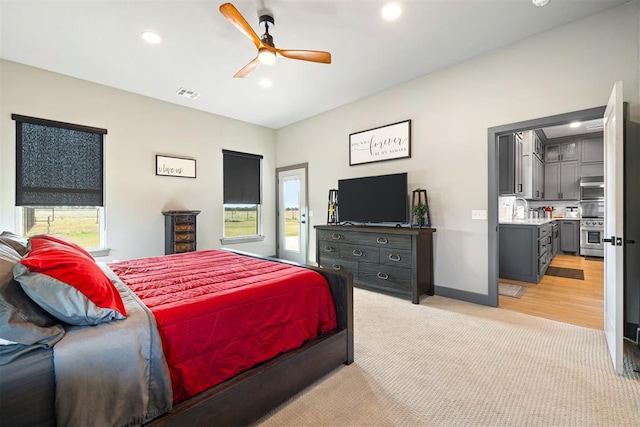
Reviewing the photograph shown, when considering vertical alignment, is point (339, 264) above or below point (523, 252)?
below

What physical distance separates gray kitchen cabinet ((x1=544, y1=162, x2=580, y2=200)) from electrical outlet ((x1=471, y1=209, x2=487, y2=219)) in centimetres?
536

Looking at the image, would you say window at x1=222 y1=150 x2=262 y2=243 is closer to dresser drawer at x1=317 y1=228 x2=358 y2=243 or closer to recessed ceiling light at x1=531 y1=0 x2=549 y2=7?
dresser drawer at x1=317 y1=228 x2=358 y2=243

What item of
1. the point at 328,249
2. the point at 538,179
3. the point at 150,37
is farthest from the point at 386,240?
the point at 538,179

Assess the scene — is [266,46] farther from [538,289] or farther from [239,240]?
[538,289]

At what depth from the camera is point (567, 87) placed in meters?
2.84

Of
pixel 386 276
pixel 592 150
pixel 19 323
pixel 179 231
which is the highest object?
pixel 592 150

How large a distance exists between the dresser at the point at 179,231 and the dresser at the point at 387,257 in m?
2.30

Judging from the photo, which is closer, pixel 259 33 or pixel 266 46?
pixel 266 46

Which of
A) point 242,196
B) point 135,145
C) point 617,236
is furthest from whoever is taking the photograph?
point 242,196

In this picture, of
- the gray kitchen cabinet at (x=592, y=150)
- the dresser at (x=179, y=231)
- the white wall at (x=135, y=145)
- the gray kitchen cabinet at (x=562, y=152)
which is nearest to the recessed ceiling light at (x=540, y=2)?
the white wall at (x=135, y=145)

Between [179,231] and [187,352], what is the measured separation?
351 cm

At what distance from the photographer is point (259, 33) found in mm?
2951

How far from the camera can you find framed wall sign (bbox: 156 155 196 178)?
4.57m

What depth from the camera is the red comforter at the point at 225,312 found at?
4.44ft
